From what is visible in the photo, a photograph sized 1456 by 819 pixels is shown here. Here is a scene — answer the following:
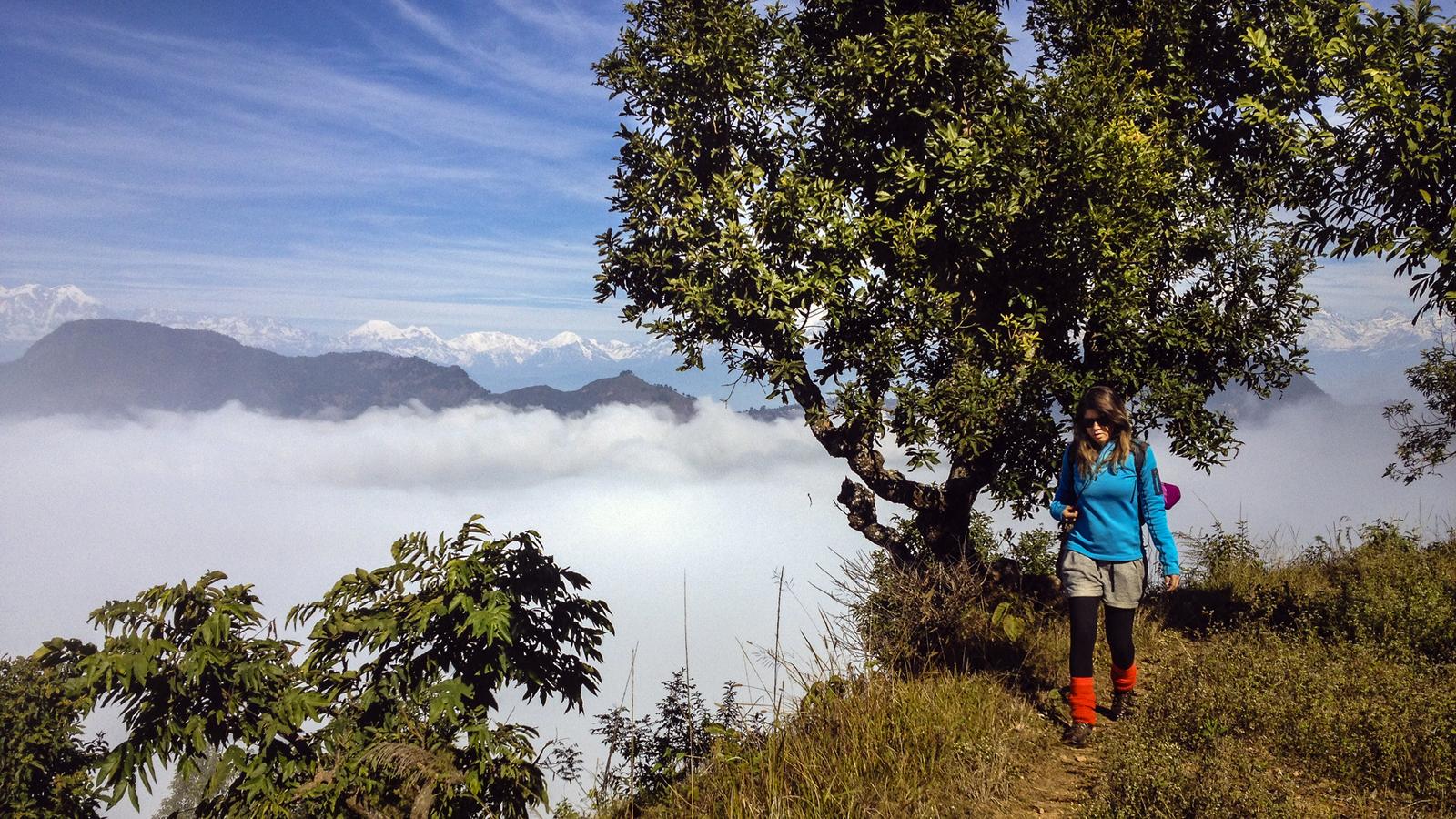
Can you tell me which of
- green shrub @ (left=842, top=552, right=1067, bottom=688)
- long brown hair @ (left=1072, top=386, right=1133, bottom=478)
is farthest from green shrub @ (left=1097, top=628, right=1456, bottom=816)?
long brown hair @ (left=1072, top=386, right=1133, bottom=478)

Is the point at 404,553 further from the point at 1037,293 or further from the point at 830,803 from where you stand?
the point at 1037,293

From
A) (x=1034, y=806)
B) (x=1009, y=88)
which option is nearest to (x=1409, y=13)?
(x=1009, y=88)

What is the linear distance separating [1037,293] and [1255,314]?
3.22 m

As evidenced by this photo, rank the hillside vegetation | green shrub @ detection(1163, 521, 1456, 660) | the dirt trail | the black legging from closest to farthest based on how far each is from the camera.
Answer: the hillside vegetation → the dirt trail → the black legging → green shrub @ detection(1163, 521, 1456, 660)

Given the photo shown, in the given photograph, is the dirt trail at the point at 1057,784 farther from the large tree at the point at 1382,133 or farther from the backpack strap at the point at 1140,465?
the large tree at the point at 1382,133

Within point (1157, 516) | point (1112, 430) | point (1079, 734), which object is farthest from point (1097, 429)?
point (1079, 734)

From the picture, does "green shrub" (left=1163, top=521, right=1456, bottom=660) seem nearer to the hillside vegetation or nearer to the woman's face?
the hillside vegetation

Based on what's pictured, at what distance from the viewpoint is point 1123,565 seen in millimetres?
6059

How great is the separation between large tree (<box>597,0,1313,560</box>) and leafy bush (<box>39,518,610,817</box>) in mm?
4208

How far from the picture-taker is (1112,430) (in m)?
6.11

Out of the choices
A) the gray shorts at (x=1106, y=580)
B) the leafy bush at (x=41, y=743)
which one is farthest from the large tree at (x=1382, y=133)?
the leafy bush at (x=41, y=743)

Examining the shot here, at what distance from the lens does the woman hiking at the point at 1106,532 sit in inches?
238

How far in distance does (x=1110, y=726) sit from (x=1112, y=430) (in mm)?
2614

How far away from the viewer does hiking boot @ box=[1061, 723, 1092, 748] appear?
242 inches
